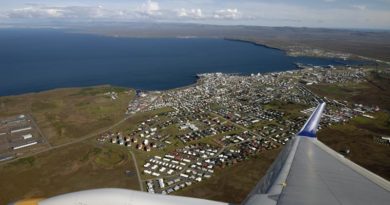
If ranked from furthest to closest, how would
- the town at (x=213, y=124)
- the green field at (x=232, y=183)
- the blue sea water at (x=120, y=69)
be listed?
1. the blue sea water at (x=120, y=69)
2. the town at (x=213, y=124)
3. the green field at (x=232, y=183)

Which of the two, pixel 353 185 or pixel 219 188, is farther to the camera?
pixel 219 188

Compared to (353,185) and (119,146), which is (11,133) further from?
(353,185)

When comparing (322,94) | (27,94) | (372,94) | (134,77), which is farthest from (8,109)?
(372,94)

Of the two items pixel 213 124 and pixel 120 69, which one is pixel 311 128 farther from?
pixel 120 69

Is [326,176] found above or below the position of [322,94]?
above

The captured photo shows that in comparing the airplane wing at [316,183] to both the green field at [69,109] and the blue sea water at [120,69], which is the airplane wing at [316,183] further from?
the blue sea water at [120,69]

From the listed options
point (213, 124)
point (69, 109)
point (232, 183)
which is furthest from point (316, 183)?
point (69, 109)

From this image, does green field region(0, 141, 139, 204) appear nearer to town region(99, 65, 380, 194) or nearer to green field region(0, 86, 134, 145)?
town region(99, 65, 380, 194)

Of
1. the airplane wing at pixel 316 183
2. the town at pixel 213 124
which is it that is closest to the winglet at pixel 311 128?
the airplane wing at pixel 316 183
